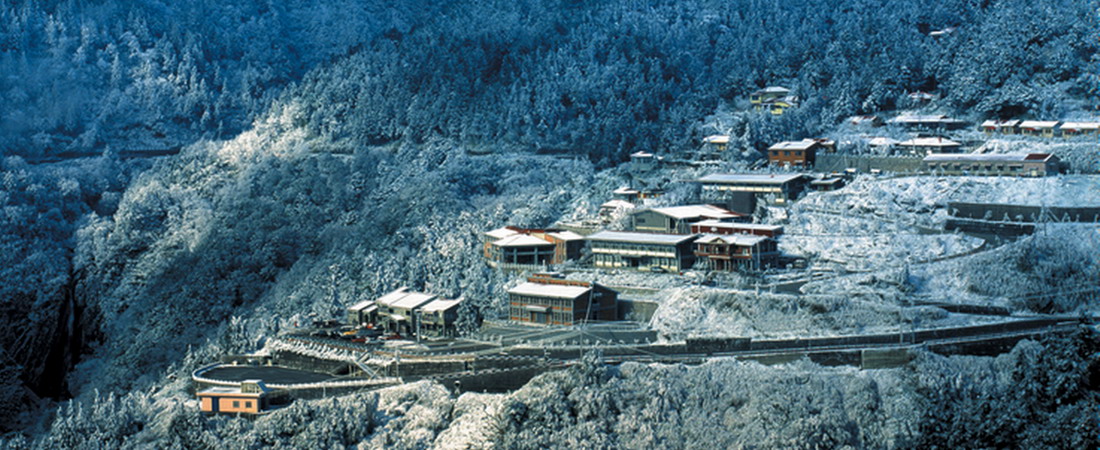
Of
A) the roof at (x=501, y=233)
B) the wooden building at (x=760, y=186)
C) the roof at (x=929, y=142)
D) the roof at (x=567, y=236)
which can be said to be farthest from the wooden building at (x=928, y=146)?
the roof at (x=501, y=233)

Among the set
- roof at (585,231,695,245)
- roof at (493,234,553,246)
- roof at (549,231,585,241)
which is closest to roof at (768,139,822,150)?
roof at (585,231,695,245)

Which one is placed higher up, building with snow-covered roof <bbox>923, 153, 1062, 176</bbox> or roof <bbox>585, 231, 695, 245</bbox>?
building with snow-covered roof <bbox>923, 153, 1062, 176</bbox>

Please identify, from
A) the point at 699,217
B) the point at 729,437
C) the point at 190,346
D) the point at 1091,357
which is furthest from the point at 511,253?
the point at 1091,357

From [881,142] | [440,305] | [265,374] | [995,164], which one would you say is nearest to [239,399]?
[265,374]

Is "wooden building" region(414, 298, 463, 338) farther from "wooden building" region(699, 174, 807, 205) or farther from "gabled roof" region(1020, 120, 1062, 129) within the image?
"gabled roof" region(1020, 120, 1062, 129)

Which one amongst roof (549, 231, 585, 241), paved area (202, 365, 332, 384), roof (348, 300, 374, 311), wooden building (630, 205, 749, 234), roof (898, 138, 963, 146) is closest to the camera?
paved area (202, 365, 332, 384)

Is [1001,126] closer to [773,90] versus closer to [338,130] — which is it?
[773,90]

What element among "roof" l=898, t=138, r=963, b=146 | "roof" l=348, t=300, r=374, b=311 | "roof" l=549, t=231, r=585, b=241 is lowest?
"roof" l=348, t=300, r=374, b=311
